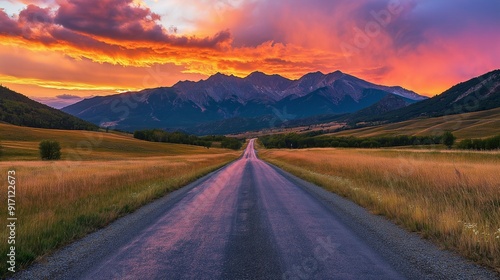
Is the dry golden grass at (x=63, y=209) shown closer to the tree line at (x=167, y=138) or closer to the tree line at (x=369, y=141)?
the tree line at (x=369, y=141)

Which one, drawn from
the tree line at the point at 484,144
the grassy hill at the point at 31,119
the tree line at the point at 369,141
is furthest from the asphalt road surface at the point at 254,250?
the grassy hill at the point at 31,119

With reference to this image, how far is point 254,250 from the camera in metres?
6.89

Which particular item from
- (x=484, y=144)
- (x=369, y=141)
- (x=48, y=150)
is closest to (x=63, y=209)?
(x=48, y=150)

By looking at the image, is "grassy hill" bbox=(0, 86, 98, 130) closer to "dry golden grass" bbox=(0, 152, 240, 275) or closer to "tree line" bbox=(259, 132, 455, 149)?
"tree line" bbox=(259, 132, 455, 149)

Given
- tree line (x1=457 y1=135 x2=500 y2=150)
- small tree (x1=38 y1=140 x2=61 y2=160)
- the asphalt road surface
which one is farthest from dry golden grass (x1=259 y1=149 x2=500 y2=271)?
tree line (x1=457 y1=135 x2=500 y2=150)

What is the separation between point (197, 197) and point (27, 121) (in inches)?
6757

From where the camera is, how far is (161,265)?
602 centimetres

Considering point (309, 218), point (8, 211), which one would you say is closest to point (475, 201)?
point (309, 218)

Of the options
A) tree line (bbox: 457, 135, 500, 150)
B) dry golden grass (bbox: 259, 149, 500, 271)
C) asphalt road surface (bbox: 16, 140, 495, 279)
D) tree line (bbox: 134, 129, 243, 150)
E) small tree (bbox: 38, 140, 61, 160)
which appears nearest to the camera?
asphalt road surface (bbox: 16, 140, 495, 279)

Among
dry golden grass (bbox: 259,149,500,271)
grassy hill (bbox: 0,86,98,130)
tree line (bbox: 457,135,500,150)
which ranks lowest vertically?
dry golden grass (bbox: 259,149,500,271)

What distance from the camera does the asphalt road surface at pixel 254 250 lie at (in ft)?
18.5

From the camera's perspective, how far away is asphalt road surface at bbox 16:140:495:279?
564 centimetres

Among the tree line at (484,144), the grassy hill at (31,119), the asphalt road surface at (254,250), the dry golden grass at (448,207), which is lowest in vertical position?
the asphalt road surface at (254,250)

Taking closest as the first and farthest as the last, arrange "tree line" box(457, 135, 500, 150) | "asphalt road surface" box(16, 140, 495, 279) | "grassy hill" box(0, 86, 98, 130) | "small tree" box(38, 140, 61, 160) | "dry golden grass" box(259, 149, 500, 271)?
1. "asphalt road surface" box(16, 140, 495, 279)
2. "dry golden grass" box(259, 149, 500, 271)
3. "small tree" box(38, 140, 61, 160)
4. "tree line" box(457, 135, 500, 150)
5. "grassy hill" box(0, 86, 98, 130)
